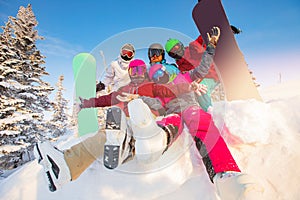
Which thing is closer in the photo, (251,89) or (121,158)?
(121,158)

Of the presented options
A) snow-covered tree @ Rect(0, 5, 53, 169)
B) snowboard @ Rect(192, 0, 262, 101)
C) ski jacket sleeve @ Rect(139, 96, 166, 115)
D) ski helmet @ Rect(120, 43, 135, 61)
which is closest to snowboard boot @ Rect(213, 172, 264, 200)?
ski jacket sleeve @ Rect(139, 96, 166, 115)

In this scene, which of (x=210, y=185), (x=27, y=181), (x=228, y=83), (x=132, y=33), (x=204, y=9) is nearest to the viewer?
(x=210, y=185)

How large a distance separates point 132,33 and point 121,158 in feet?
6.92

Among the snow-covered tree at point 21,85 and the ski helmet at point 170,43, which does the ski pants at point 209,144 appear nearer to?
the ski helmet at point 170,43

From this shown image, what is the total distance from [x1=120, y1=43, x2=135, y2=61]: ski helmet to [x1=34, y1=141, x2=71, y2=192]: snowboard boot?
3156 millimetres

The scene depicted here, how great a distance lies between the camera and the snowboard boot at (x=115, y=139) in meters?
1.71

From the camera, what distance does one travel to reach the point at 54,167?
6.09ft

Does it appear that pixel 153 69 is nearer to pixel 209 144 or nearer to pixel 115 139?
pixel 115 139

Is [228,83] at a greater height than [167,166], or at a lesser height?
greater

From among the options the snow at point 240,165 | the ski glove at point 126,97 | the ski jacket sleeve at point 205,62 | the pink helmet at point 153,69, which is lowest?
the snow at point 240,165

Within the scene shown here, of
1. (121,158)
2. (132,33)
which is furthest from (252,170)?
(132,33)

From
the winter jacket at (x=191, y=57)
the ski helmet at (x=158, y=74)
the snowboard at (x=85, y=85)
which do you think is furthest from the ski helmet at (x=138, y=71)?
the snowboard at (x=85, y=85)

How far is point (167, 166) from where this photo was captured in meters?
2.07

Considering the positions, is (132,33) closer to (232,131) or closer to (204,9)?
(204,9)
